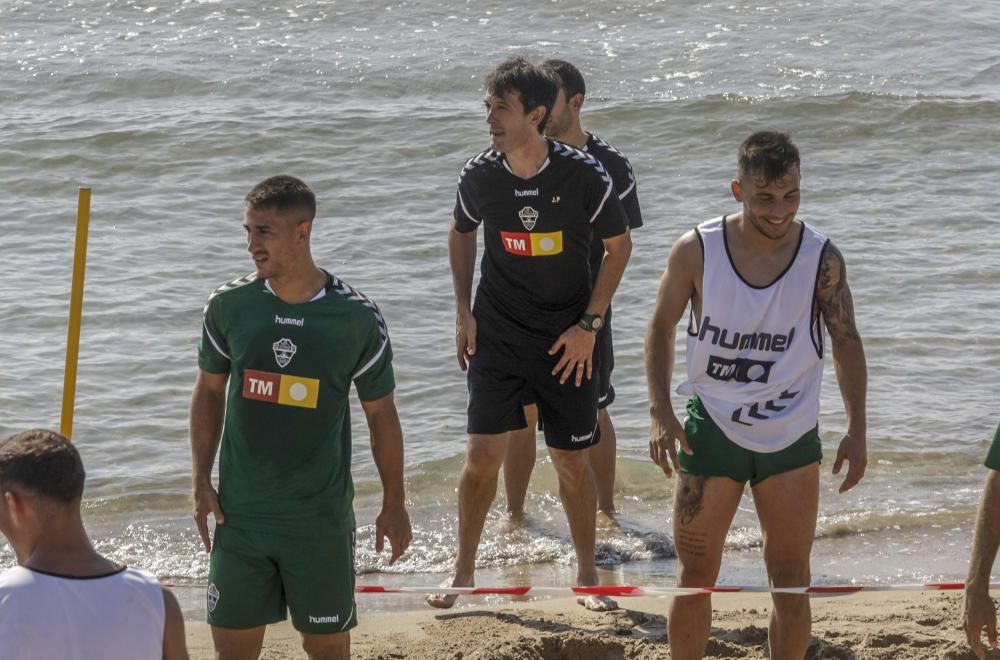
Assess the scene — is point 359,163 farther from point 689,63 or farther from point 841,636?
point 841,636

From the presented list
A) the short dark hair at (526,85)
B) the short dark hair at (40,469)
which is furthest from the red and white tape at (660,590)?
the short dark hair at (40,469)

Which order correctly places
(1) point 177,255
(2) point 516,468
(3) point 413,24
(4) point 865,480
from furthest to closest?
(3) point 413,24, (1) point 177,255, (4) point 865,480, (2) point 516,468

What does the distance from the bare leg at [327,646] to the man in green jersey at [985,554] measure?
6.33 feet

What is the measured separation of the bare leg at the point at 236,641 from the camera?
4.55 m

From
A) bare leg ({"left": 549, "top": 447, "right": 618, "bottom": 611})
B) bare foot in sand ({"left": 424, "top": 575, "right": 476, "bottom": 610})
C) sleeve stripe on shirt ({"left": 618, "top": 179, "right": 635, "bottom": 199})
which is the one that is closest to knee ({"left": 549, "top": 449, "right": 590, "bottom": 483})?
bare leg ({"left": 549, "top": 447, "right": 618, "bottom": 611})

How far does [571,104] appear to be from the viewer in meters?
6.85

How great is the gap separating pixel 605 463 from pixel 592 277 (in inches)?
49.0

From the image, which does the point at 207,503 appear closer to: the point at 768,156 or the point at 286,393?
the point at 286,393

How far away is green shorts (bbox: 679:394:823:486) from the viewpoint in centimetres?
483

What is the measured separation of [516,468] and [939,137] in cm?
975

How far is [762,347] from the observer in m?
4.80

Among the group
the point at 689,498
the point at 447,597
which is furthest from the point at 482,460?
the point at 689,498

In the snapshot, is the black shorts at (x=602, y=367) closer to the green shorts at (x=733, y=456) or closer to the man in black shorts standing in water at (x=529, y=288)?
the man in black shorts standing in water at (x=529, y=288)

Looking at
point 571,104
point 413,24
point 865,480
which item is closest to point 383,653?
point 571,104
